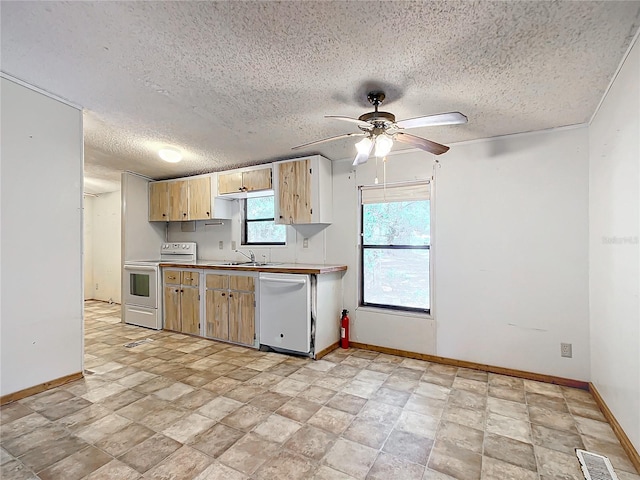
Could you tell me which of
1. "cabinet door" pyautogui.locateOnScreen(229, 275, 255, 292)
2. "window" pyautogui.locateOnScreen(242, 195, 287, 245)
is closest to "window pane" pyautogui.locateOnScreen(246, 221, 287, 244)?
"window" pyautogui.locateOnScreen(242, 195, 287, 245)

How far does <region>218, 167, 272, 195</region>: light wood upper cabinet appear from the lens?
4.20 metres

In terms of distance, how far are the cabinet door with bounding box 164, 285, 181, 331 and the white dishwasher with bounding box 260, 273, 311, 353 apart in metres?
1.51

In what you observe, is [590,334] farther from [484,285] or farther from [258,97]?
[258,97]

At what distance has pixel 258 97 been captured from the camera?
244 centimetres

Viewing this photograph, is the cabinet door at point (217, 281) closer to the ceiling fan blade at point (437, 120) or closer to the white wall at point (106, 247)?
the ceiling fan blade at point (437, 120)

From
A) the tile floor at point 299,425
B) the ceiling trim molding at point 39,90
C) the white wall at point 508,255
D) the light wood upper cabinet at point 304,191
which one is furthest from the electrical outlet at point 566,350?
Answer: the ceiling trim molding at point 39,90

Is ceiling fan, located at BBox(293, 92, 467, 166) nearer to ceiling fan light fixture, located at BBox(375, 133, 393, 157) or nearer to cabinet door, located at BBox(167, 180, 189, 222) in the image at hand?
ceiling fan light fixture, located at BBox(375, 133, 393, 157)

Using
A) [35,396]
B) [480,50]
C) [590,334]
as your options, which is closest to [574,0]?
[480,50]

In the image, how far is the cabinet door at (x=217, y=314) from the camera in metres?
3.99

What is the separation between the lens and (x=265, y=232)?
4688mm

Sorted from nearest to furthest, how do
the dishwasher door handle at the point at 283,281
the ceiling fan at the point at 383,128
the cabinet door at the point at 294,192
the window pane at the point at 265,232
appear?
the ceiling fan at the point at 383,128, the dishwasher door handle at the point at 283,281, the cabinet door at the point at 294,192, the window pane at the point at 265,232

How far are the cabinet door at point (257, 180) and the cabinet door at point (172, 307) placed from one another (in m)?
1.75

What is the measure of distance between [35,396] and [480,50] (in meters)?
4.02

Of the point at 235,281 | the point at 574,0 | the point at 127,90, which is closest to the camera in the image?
the point at 574,0
